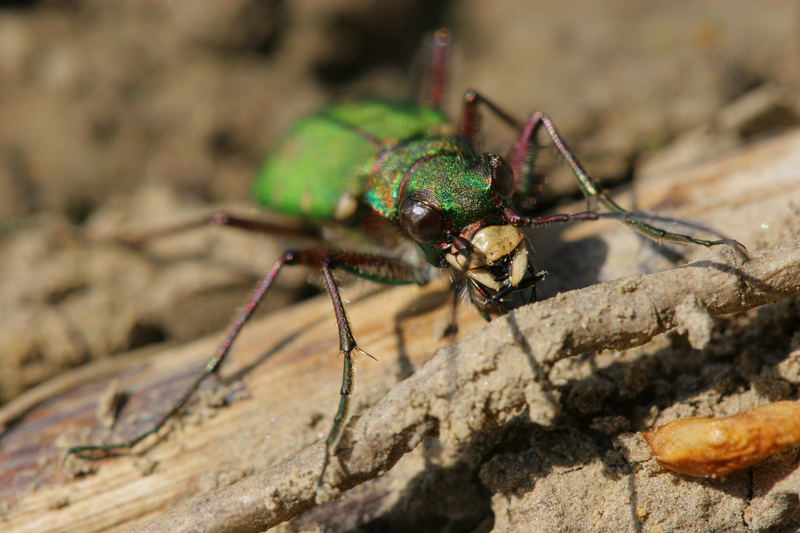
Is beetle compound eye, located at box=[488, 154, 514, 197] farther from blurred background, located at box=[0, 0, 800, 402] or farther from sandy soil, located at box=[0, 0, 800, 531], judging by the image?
blurred background, located at box=[0, 0, 800, 402]

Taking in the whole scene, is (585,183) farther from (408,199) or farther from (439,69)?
(439,69)

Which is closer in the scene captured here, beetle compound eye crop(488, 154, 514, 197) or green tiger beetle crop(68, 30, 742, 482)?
green tiger beetle crop(68, 30, 742, 482)

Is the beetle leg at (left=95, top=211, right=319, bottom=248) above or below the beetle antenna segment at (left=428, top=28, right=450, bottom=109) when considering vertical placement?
below

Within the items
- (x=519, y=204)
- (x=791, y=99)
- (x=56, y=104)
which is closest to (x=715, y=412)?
(x=519, y=204)

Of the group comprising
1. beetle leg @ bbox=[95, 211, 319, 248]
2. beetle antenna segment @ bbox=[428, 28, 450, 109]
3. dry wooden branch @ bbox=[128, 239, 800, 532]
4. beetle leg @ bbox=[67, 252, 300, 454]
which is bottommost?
dry wooden branch @ bbox=[128, 239, 800, 532]

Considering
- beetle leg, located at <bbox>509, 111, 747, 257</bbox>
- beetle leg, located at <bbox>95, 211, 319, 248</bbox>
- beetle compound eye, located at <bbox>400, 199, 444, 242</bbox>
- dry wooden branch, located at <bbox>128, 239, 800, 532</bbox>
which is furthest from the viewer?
beetle leg, located at <bbox>95, 211, 319, 248</bbox>

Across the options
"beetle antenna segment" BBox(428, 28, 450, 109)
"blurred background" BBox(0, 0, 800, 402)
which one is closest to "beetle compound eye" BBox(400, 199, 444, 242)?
"blurred background" BBox(0, 0, 800, 402)

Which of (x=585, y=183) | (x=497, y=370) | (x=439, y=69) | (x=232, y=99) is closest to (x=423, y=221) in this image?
(x=585, y=183)

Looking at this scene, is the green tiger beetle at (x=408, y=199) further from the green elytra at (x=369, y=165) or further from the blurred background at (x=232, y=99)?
the blurred background at (x=232, y=99)
